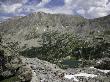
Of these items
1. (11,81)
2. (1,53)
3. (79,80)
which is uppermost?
(1,53)

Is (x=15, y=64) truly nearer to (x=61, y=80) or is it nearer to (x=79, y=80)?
(x=61, y=80)

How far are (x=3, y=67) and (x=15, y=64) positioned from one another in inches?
61.7

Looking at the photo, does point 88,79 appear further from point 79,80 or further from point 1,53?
point 1,53

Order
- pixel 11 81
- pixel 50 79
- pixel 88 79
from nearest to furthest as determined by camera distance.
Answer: pixel 11 81 < pixel 50 79 < pixel 88 79

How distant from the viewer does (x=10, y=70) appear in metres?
35.0

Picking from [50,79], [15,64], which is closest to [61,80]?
[50,79]

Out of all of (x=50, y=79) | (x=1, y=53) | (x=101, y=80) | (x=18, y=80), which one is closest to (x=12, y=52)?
(x=1, y=53)

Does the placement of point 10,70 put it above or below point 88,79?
above

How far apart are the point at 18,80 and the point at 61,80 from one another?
15011 millimetres

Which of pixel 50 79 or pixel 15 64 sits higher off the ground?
pixel 15 64

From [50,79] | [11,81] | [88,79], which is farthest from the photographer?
[88,79]

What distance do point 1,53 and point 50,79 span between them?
1372 cm

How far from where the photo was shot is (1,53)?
34.8 m

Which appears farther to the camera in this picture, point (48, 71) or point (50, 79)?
point (48, 71)
